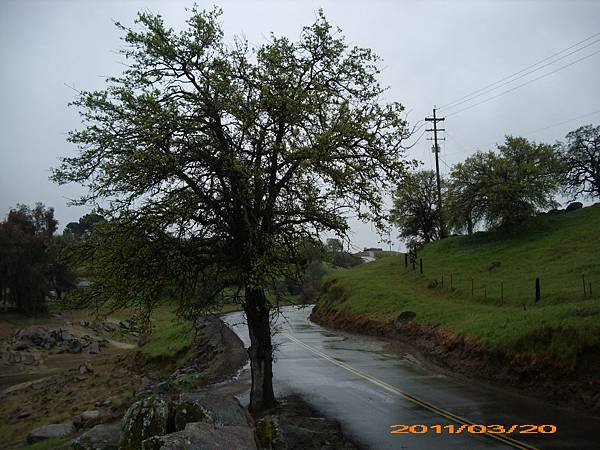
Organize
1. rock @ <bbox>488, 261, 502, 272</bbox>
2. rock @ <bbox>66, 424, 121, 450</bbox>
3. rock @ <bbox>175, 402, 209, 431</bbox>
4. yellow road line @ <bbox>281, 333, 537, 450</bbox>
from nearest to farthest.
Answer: rock @ <bbox>175, 402, 209, 431</bbox> < rock @ <bbox>66, 424, 121, 450</bbox> < yellow road line @ <bbox>281, 333, 537, 450</bbox> < rock @ <bbox>488, 261, 502, 272</bbox>

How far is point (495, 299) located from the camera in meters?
27.8

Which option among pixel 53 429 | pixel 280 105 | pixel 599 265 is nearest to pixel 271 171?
pixel 280 105

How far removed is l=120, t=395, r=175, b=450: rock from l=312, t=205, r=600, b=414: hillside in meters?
11.5

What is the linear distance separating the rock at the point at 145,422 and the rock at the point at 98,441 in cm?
90

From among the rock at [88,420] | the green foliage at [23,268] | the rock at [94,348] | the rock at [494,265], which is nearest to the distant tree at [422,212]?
the rock at [494,265]

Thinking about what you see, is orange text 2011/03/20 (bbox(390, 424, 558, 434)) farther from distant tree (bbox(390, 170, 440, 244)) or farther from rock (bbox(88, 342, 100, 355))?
distant tree (bbox(390, 170, 440, 244))

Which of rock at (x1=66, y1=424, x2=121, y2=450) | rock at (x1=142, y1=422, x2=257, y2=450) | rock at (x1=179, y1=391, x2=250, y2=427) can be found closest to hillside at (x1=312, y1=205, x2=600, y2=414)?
rock at (x1=179, y1=391, x2=250, y2=427)

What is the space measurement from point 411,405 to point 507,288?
59.9ft

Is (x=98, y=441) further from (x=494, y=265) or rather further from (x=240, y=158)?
(x=494, y=265)

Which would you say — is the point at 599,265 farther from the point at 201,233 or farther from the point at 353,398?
the point at 201,233

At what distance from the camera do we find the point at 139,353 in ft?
111

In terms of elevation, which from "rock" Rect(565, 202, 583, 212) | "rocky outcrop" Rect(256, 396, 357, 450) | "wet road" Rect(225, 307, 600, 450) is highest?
"rock" Rect(565, 202, 583, 212)

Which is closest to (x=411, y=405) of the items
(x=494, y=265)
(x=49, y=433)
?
(x=49, y=433)

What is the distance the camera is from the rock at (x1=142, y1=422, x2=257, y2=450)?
7102 millimetres
